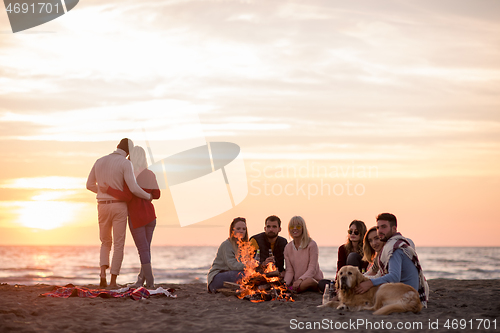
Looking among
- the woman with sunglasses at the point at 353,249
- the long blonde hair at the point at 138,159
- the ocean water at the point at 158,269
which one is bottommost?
the ocean water at the point at 158,269

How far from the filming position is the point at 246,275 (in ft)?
25.4

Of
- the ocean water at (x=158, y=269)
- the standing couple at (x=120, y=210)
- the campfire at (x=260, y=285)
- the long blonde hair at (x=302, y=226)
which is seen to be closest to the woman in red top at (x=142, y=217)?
the standing couple at (x=120, y=210)

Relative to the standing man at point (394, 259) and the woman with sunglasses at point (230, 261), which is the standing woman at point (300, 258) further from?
the standing man at point (394, 259)

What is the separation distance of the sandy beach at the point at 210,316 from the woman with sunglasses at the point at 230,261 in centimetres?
74

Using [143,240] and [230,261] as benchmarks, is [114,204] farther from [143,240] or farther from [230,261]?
[230,261]

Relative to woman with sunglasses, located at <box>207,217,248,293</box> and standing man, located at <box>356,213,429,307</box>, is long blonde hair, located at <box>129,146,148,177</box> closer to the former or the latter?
woman with sunglasses, located at <box>207,217,248,293</box>

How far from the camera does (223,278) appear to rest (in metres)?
8.34

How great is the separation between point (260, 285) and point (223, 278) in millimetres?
931

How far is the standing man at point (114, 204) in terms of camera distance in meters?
7.95

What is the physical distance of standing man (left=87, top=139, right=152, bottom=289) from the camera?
7945 mm

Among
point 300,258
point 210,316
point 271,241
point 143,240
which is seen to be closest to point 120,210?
point 143,240

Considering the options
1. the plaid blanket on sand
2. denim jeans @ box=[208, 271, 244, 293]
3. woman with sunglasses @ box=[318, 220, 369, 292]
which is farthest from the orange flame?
the plaid blanket on sand

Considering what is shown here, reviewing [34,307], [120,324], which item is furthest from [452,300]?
[34,307]

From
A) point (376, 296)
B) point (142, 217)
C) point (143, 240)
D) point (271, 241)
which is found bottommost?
point (376, 296)
